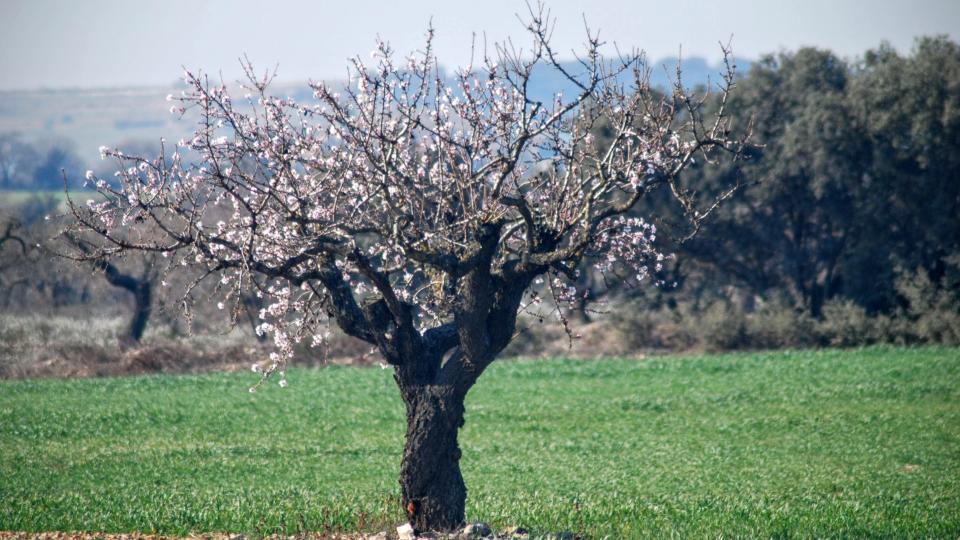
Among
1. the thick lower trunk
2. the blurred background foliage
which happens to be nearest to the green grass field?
the thick lower trunk

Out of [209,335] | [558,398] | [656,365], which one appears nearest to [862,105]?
[656,365]

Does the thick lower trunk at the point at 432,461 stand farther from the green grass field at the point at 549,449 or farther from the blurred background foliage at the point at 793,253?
the blurred background foliage at the point at 793,253

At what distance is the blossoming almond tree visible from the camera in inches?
352

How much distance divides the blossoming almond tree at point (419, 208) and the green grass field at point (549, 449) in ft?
7.23

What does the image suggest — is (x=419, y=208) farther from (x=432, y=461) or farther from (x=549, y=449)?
(x=549, y=449)

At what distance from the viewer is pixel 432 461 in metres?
9.59

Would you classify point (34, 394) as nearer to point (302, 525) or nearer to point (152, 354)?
point (152, 354)

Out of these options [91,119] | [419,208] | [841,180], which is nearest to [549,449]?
[419,208]

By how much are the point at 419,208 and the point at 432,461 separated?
2392mm

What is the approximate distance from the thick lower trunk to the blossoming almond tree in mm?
16

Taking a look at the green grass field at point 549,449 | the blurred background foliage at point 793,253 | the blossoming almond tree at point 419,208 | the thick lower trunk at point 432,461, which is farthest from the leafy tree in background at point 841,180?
the thick lower trunk at point 432,461

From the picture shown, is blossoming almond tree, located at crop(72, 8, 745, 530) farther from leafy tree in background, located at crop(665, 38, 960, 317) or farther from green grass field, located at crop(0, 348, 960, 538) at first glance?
leafy tree in background, located at crop(665, 38, 960, 317)

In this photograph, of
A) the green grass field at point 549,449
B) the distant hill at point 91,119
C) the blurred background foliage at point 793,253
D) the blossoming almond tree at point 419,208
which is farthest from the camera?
the distant hill at point 91,119

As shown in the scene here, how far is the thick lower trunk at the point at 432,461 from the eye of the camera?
376 inches
